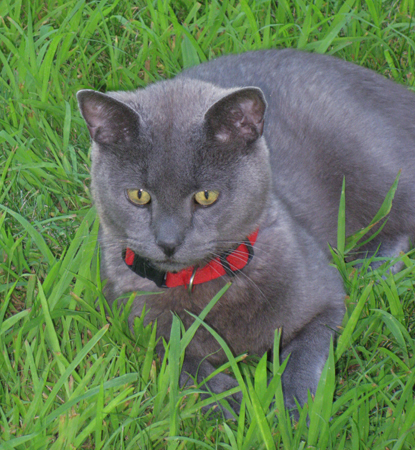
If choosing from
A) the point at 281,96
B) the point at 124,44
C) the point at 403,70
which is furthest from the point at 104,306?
the point at 403,70

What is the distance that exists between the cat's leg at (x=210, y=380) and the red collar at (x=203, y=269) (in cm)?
27

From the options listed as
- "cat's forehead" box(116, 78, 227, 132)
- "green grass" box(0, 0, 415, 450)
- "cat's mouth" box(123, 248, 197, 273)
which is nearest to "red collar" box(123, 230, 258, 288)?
"cat's mouth" box(123, 248, 197, 273)

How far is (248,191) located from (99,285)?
2.13ft

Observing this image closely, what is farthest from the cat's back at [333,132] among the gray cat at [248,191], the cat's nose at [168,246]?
the cat's nose at [168,246]

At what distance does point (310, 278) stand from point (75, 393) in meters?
0.86

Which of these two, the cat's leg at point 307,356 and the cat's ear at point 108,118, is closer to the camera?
the cat's ear at point 108,118

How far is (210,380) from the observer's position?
2135mm

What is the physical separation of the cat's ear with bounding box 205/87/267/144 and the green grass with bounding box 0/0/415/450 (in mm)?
595

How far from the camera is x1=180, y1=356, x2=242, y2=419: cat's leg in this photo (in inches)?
82.7

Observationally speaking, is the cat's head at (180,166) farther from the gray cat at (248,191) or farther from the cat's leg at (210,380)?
the cat's leg at (210,380)

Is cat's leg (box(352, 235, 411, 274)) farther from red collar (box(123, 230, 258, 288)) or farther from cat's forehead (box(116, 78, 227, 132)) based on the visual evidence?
cat's forehead (box(116, 78, 227, 132))

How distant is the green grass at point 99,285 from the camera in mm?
1879

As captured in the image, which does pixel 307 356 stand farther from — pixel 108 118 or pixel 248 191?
pixel 108 118

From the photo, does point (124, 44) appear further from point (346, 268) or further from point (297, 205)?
point (346, 268)
